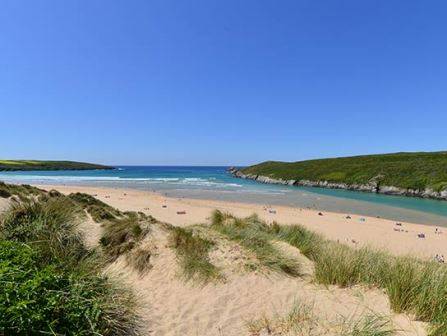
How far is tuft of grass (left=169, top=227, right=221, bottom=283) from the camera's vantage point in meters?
7.14

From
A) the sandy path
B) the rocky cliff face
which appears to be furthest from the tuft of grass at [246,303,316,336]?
the rocky cliff face

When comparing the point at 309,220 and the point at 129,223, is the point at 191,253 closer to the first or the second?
the point at 129,223

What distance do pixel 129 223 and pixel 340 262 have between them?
5931 millimetres

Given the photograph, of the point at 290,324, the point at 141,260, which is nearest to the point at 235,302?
the point at 290,324

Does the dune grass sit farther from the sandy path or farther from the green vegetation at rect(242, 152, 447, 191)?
the green vegetation at rect(242, 152, 447, 191)

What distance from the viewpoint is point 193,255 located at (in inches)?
309

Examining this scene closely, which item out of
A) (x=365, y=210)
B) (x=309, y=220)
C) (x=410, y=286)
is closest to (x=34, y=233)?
(x=410, y=286)

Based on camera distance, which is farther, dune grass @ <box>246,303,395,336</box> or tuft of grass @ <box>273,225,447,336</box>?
tuft of grass @ <box>273,225,447,336</box>

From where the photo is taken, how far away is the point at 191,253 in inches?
313

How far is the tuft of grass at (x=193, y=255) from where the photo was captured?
7145 millimetres

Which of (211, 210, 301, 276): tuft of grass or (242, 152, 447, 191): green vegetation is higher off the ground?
(242, 152, 447, 191): green vegetation

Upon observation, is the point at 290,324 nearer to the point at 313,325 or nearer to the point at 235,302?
the point at 313,325

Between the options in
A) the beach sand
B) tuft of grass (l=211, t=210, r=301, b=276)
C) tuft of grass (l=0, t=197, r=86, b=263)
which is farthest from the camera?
tuft of grass (l=211, t=210, r=301, b=276)

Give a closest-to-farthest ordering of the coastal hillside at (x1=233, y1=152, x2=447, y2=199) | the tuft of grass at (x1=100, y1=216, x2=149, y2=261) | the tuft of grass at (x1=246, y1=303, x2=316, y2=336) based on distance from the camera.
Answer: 1. the tuft of grass at (x1=246, y1=303, x2=316, y2=336)
2. the tuft of grass at (x1=100, y1=216, x2=149, y2=261)
3. the coastal hillside at (x1=233, y1=152, x2=447, y2=199)
